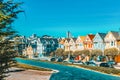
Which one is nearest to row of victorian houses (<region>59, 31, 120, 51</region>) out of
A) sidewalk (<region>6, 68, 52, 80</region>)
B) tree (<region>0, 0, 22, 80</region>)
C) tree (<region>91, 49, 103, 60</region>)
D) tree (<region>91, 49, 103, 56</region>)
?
tree (<region>91, 49, 103, 56</region>)

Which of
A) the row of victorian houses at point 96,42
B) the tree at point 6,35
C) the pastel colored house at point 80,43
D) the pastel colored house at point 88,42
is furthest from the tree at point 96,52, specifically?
the tree at point 6,35

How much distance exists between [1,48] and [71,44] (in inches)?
5954

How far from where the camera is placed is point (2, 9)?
12.1m

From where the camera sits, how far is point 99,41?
444 feet

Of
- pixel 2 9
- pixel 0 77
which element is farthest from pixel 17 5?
pixel 0 77

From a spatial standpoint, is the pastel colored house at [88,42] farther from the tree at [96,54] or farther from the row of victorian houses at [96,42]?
the tree at [96,54]

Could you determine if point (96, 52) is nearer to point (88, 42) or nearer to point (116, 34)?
point (116, 34)

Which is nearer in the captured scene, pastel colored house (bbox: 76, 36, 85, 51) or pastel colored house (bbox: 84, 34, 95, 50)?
pastel colored house (bbox: 84, 34, 95, 50)

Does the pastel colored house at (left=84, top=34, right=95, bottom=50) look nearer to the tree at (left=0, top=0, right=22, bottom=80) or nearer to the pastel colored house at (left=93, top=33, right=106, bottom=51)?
the pastel colored house at (left=93, top=33, right=106, bottom=51)

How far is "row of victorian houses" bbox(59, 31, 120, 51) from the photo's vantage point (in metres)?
125

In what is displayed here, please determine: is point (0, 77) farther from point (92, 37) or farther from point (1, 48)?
point (92, 37)

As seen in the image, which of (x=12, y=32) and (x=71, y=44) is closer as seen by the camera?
(x=12, y=32)

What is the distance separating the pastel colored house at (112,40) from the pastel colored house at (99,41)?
2515mm

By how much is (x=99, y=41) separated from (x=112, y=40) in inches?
419
